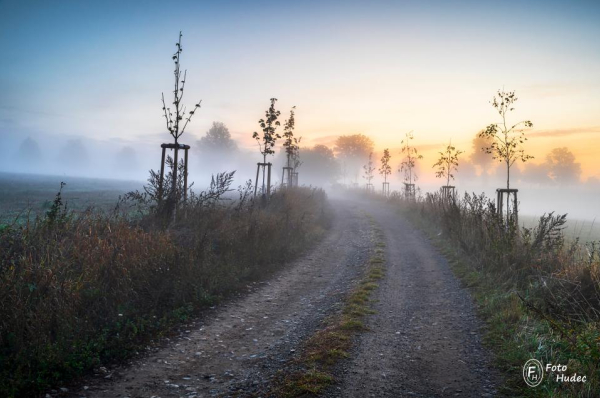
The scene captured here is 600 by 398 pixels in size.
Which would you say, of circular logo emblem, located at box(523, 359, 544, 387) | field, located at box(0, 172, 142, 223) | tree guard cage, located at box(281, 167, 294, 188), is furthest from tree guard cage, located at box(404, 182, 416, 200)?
circular logo emblem, located at box(523, 359, 544, 387)

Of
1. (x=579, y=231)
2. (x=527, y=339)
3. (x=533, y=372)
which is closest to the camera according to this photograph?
(x=533, y=372)

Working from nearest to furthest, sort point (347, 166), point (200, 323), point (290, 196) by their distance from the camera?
point (200, 323) → point (290, 196) → point (347, 166)

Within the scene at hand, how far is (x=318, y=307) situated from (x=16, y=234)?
254 inches

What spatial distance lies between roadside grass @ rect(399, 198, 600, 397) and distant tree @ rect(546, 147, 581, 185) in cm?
9137

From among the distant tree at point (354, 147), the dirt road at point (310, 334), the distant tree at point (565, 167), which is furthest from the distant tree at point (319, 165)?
the dirt road at point (310, 334)

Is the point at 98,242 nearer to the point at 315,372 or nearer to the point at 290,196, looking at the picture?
the point at 315,372

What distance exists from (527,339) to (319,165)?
237 feet

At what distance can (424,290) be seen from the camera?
8.79 m

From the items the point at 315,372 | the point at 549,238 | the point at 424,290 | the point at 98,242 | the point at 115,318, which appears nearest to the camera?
the point at 315,372

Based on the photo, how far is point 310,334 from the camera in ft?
20.0

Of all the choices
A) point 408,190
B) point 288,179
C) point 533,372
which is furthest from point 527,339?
point 408,190

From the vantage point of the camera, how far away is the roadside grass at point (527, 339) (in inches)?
160

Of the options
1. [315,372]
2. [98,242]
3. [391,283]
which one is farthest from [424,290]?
[98,242]

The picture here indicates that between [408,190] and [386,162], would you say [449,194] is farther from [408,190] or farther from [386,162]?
[386,162]
